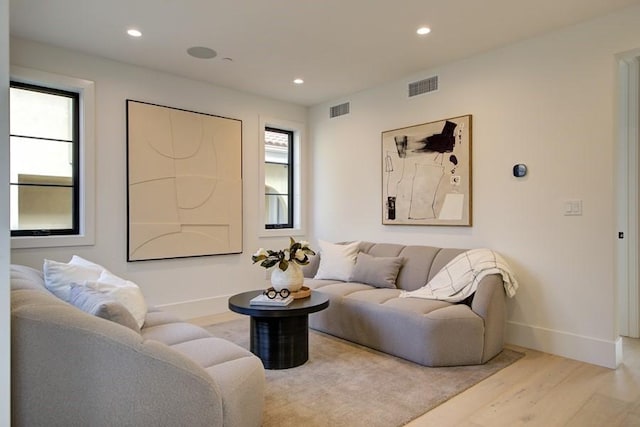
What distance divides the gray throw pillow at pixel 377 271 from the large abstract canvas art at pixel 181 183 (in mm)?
1593

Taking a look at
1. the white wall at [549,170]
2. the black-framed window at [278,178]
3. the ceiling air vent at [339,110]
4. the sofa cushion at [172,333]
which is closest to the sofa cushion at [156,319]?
the sofa cushion at [172,333]

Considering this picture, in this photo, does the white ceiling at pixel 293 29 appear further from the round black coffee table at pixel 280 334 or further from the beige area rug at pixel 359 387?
the beige area rug at pixel 359 387

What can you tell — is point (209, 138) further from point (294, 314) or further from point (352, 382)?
point (352, 382)

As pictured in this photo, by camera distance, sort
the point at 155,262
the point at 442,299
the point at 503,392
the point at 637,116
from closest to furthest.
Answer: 1. the point at 503,392
2. the point at 442,299
3. the point at 637,116
4. the point at 155,262

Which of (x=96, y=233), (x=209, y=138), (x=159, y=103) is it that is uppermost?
(x=159, y=103)

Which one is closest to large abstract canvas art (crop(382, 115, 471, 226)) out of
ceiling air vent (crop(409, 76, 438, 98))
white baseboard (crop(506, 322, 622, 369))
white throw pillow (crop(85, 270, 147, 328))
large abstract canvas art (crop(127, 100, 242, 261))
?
ceiling air vent (crop(409, 76, 438, 98))

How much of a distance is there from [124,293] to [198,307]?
212cm

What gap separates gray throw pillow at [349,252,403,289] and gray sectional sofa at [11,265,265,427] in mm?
2369

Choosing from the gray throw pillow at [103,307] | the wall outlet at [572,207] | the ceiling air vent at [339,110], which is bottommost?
the gray throw pillow at [103,307]

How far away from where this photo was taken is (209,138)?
459 centimetres

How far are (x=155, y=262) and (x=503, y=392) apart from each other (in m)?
3.44

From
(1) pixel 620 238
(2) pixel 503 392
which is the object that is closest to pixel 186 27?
(2) pixel 503 392

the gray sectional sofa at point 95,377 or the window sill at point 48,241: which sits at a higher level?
the window sill at point 48,241

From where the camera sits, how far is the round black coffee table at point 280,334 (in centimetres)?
289
